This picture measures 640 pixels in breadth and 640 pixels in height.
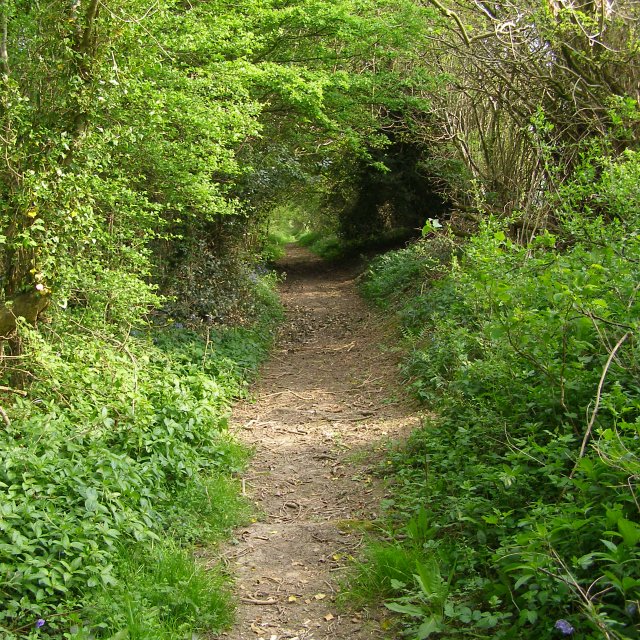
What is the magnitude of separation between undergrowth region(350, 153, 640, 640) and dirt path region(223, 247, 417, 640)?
357 millimetres

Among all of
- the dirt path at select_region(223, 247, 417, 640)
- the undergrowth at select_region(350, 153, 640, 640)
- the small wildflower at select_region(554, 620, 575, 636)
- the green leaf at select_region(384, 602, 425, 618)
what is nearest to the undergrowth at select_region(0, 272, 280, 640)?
the dirt path at select_region(223, 247, 417, 640)

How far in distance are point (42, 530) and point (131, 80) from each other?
431cm

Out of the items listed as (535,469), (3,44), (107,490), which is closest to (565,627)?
(535,469)

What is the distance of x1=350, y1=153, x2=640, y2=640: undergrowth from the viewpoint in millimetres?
3039

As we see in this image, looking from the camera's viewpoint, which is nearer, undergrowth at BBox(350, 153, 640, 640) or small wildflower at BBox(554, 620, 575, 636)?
small wildflower at BBox(554, 620, 575, 636)

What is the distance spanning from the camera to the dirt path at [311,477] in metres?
4.20

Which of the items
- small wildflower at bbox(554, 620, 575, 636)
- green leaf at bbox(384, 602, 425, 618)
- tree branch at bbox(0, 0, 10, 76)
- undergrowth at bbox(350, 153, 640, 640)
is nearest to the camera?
small wildflower at bbox(554, 620, 575, 636)

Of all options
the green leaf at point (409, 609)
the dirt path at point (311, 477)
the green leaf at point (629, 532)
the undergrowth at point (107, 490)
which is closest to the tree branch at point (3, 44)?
the undergrowth at point (107, 490)

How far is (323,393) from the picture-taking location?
9094mm

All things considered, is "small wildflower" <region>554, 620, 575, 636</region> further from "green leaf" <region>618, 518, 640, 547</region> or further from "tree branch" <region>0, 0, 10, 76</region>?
"tree branch" <region>0, 0, 10, 76</region>

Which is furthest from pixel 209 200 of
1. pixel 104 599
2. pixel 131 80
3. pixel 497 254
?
pixel 104 599

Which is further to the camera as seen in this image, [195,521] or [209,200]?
[209,200]

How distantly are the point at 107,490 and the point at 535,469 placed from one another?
3.01m

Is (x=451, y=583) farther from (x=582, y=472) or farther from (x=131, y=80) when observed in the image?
(x=131, y=80)
